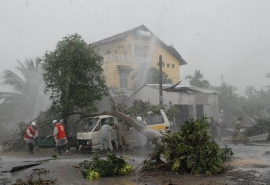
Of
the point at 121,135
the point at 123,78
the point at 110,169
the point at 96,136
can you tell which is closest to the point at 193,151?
the point at 110,169

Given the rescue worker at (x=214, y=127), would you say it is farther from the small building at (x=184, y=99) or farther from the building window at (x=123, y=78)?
the building window at (x=123, y=78)

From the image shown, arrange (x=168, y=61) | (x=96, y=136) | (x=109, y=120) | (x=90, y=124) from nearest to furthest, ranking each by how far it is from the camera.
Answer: (x=96, y=136) < (x=90, y=124) < (x=109, y=120) < (x=168, y=61)

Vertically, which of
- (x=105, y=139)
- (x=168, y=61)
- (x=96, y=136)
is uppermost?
(x=168, y=61)

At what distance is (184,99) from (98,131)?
36.3 feet

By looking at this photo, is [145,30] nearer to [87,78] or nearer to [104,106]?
[104,106]

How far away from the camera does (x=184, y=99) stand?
2459 centimetres

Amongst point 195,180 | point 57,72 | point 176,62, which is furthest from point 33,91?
point 195,180

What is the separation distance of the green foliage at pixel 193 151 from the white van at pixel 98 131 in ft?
21.2

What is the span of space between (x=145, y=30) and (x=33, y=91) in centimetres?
1132

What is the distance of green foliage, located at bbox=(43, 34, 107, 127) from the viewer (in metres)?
16.1

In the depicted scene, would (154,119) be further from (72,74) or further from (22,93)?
(22,93)

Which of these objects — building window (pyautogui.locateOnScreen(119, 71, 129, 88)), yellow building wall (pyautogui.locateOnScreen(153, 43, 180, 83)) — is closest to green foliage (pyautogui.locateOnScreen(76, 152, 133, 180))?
building window (pyautogui.locateOnScreen(119, 71, 129, 88))

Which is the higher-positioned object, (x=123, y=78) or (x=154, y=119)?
(x=123, y=78)

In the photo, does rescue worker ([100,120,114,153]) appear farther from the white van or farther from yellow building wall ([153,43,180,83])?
yellow building wall ([153,43,180,83])
